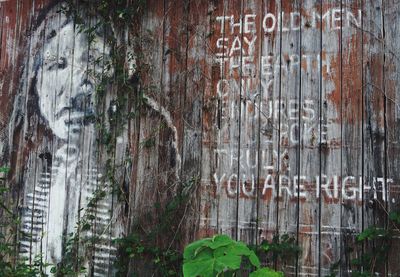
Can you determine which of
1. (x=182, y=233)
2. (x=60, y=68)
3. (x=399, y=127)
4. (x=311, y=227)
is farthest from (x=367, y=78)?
(x=60, y=68)

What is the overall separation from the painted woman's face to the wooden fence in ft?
0.04

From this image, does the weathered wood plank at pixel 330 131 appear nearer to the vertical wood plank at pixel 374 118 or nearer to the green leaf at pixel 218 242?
the vertical wood plank at pixel 374 118

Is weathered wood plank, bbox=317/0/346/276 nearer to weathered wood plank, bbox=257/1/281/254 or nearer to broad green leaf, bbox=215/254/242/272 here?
weathered wood plank, bbox=257/1/281/254

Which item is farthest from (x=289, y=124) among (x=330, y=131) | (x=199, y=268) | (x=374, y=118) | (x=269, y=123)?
(x=199, y=268)

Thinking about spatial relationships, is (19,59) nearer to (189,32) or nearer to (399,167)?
(189,32)

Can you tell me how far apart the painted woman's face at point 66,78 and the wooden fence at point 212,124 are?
0.01m

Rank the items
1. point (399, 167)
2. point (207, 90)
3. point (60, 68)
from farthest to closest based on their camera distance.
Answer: point (60, 68)
point (207, 90)
point (399, 167)

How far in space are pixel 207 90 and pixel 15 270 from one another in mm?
2115

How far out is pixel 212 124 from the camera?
409 centimetres

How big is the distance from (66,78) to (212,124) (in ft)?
4.85

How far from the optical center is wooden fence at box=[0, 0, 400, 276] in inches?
145

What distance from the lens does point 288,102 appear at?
3.88m

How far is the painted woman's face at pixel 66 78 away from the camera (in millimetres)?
4531

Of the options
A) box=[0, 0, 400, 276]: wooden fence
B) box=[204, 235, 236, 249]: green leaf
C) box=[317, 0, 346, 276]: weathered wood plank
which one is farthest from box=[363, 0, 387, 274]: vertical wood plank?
box=[204, 235, 236, 249]: green leaf
